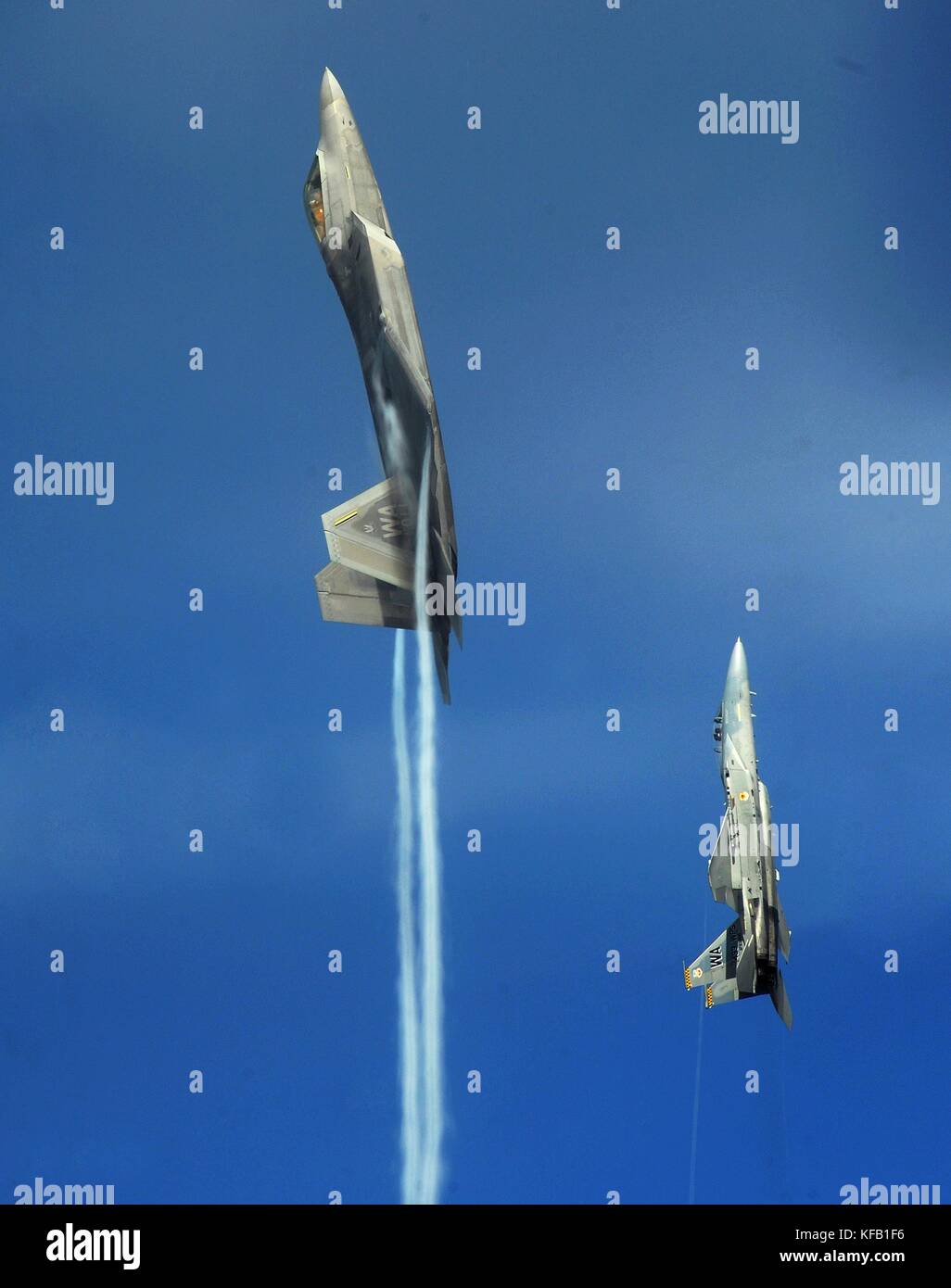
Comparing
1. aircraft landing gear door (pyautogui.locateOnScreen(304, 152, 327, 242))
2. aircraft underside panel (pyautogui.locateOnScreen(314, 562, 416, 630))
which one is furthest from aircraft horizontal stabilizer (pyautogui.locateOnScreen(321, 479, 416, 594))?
aircraft landing gear door (pyautogui.locateOnScreen(304, 152, 327, 242))

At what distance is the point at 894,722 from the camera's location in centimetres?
3272

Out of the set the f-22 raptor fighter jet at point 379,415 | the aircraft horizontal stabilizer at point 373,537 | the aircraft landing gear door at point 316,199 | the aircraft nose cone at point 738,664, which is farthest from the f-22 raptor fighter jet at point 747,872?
the aircraft landing gear door at point 316,199

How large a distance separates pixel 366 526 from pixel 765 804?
885 cm

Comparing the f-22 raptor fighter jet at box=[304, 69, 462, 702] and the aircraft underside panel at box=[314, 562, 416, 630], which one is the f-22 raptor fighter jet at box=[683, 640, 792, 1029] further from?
the aircraft underside panel at box=[314, 562, 416, 630]

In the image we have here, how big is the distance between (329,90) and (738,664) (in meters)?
12.2

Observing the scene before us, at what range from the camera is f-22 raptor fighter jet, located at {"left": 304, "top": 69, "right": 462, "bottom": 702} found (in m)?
26.2

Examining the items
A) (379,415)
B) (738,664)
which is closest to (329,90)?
(379,415)

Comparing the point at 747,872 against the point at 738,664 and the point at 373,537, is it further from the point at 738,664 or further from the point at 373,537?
the point at 373,537

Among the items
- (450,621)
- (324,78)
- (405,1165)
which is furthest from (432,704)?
(324,78)

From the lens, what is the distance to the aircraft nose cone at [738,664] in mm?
32719

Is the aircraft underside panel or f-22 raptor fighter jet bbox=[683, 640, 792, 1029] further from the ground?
the aircraft underside panel

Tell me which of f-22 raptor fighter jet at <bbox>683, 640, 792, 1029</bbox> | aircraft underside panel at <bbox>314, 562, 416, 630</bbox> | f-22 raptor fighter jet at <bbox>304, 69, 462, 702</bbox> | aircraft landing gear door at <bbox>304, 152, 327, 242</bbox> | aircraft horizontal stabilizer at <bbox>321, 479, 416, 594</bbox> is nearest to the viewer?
f-22 raptor fighter jet at <bbox>304, 69, 462, 702</bbox>

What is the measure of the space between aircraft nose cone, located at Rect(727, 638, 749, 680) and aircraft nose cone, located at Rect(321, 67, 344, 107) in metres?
11.8

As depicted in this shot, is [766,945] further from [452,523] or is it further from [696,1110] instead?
[452,523]
